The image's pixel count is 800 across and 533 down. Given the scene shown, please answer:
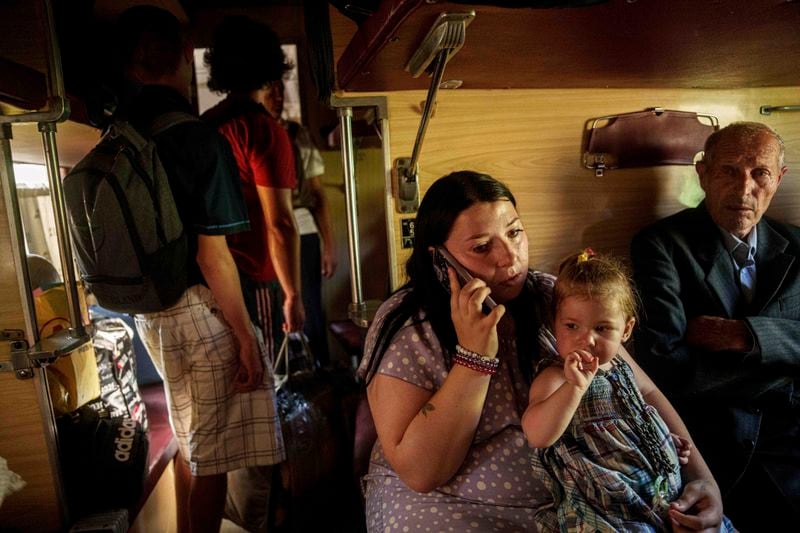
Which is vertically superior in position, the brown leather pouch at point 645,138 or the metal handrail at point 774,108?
the metal handrail at point 774,108

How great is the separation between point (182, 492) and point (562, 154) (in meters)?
1.88

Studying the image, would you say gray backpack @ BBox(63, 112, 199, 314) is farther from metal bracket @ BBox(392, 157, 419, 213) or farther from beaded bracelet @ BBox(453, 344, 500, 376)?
beaded bracelet @ BBox(453, 344, 500, 376)

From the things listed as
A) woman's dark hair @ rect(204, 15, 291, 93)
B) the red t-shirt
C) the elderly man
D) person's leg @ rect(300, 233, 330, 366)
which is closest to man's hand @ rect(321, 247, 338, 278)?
person's leg @ rect(300, 233, 330, 366)

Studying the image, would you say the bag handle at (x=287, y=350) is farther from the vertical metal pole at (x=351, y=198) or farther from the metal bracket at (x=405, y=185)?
the metal bracket at (x=405, y=185)

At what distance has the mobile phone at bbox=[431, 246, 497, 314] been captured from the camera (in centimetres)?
106

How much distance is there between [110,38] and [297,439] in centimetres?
162

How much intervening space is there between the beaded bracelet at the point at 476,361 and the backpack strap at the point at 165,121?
111 centimetres

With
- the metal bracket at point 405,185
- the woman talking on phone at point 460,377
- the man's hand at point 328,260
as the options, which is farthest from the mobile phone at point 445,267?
the man's hand at point 328,260

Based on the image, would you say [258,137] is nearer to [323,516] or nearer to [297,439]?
[297,439]

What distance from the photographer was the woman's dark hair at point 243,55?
1.95 metres

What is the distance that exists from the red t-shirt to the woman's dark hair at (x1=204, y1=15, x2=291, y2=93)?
0.27 ft

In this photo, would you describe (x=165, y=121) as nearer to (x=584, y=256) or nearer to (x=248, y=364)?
(x=248, y=364)

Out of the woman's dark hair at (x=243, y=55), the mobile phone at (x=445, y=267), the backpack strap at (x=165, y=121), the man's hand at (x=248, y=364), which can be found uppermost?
the woman's dark hair at (x=243, y=55)

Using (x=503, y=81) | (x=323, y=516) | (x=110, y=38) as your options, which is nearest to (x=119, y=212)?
(x=110, y=38)
